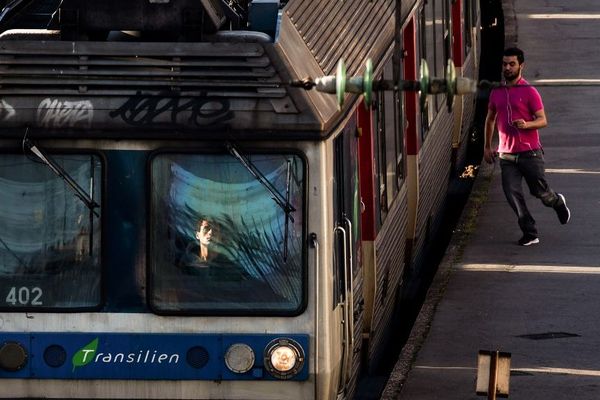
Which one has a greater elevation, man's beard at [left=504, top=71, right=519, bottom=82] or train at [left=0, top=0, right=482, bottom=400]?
train at [left=0, top=0, right=482, bottom=400]

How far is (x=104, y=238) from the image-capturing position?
946cm

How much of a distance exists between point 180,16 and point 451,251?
7179mm

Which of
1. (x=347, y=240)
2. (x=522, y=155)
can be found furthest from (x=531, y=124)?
(x=347, y=240)

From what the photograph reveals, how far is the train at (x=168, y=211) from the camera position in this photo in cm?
929

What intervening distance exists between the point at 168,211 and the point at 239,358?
0.83 metres

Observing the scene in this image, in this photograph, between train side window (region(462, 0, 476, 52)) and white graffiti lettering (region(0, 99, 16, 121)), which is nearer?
white graffiti lettering (region(0, 99, 16, 121))

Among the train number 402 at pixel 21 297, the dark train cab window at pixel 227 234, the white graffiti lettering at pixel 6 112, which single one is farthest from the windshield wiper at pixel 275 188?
the train number 402 at pixel 21 297

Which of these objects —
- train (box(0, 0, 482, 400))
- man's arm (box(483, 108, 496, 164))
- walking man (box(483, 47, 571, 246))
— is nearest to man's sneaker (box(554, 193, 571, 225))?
walking man (box(483, 47, 571, 246))

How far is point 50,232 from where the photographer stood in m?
9.48

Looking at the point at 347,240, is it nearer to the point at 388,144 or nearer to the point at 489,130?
the point at 388,144

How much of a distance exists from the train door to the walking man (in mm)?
5395

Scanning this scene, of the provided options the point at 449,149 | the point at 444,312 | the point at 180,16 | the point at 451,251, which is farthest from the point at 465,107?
the point at 180,16

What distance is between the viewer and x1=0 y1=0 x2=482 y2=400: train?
366 inches

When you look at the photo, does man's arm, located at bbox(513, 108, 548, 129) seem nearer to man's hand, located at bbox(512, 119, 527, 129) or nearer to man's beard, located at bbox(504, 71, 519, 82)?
man's hand, located at bbox(512, 119, 527, 129)
